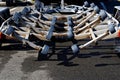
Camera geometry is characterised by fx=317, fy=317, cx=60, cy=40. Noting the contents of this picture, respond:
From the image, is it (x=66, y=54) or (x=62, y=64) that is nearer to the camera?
(x=62, y=64)

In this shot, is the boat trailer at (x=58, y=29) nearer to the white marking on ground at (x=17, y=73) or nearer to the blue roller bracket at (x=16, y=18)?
the blue roller bracket at (x=16, y=18)

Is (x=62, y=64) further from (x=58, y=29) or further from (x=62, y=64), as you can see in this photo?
(x=58, y=29)

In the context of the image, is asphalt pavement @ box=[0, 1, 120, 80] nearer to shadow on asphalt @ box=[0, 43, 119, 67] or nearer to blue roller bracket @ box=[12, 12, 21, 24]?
shadow on asphalt @ box=[0, 43, 119, 67]

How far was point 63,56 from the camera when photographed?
29.7 feet

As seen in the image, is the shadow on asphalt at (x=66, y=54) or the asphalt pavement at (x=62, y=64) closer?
the asphalt pavement at (x=62, y=64)

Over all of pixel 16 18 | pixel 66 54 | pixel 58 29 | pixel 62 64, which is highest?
pixel 16 18

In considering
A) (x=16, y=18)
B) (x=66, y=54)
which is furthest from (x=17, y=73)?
(x=16, y=18)

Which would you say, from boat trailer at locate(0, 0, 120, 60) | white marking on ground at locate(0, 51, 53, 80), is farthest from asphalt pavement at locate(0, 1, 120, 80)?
boat trailer at locate(0, 0, 120, 60)

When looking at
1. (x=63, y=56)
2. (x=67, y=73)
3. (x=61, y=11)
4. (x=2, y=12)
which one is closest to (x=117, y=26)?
(x=63, y=56)

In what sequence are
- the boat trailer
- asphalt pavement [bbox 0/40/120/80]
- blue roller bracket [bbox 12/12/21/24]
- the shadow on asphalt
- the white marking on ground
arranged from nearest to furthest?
the white marking on ground, asphalt pavement [bbox 0/40/120/80], the boat trailer, the shadow on asphalt, blue roller bracket [bbox 12/12/21/24]

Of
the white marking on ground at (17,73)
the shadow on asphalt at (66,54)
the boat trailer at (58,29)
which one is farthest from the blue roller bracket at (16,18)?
the white marking on ground at (17,73)

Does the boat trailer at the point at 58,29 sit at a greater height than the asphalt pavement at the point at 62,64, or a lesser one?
greater

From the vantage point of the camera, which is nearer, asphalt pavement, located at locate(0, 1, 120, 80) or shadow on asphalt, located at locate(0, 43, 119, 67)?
asphalt pavement, located at locate(0, 1, 120, 80)

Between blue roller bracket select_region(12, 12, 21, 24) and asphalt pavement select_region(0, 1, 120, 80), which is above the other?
blue roller bracket select_region(12, 12, 21, 24)
